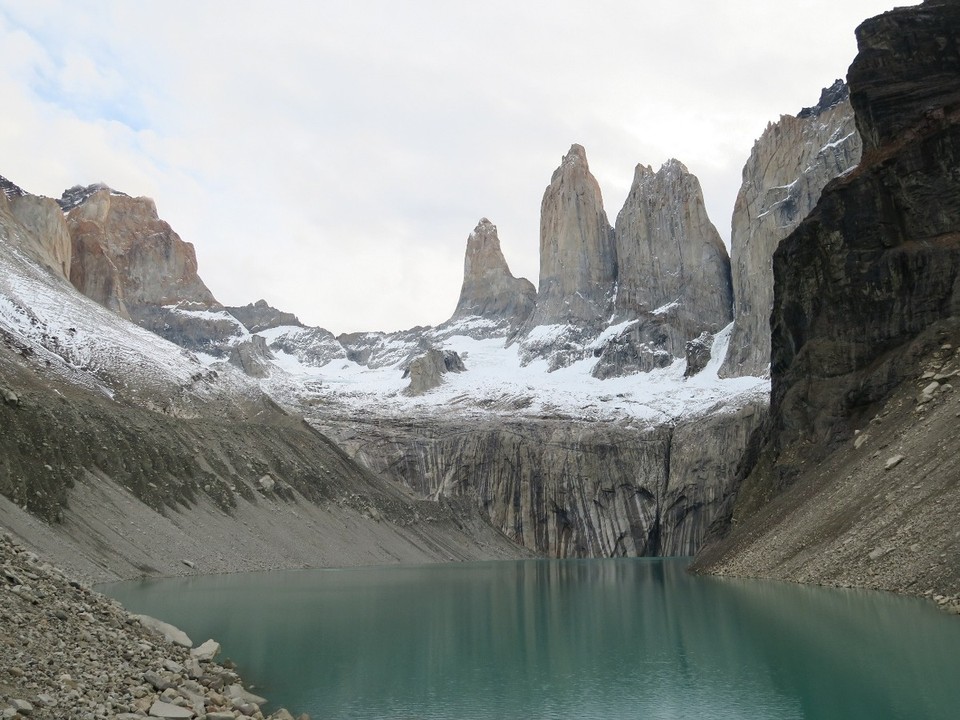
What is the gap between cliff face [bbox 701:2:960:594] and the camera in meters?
36.9

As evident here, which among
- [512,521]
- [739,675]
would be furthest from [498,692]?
[512,521]

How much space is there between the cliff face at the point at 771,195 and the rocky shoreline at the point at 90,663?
347 ft

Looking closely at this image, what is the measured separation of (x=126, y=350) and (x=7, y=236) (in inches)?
824

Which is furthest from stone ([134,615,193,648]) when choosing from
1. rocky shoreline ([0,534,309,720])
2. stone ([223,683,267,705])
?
stone ([223,683,267,705])

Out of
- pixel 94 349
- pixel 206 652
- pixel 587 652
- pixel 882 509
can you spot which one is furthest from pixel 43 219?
pixel 587 652

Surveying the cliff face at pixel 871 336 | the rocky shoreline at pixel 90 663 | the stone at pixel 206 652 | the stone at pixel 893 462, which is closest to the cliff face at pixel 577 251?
the cliff face at pixel 871 336

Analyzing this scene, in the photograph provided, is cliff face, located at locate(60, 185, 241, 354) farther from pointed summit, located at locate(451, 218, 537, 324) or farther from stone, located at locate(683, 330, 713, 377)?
stone, located at locate(683, 330, 713, 377)

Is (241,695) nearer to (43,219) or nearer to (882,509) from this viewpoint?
(882,509)

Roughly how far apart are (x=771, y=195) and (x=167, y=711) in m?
118

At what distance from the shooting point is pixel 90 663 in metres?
13.9

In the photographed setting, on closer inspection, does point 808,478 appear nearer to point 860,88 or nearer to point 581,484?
point 860,88

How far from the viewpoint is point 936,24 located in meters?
59.2

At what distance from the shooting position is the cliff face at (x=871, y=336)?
3691 centimetres

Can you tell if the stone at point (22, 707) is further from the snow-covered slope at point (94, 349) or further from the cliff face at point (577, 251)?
the cliff face at point (577, 251)
